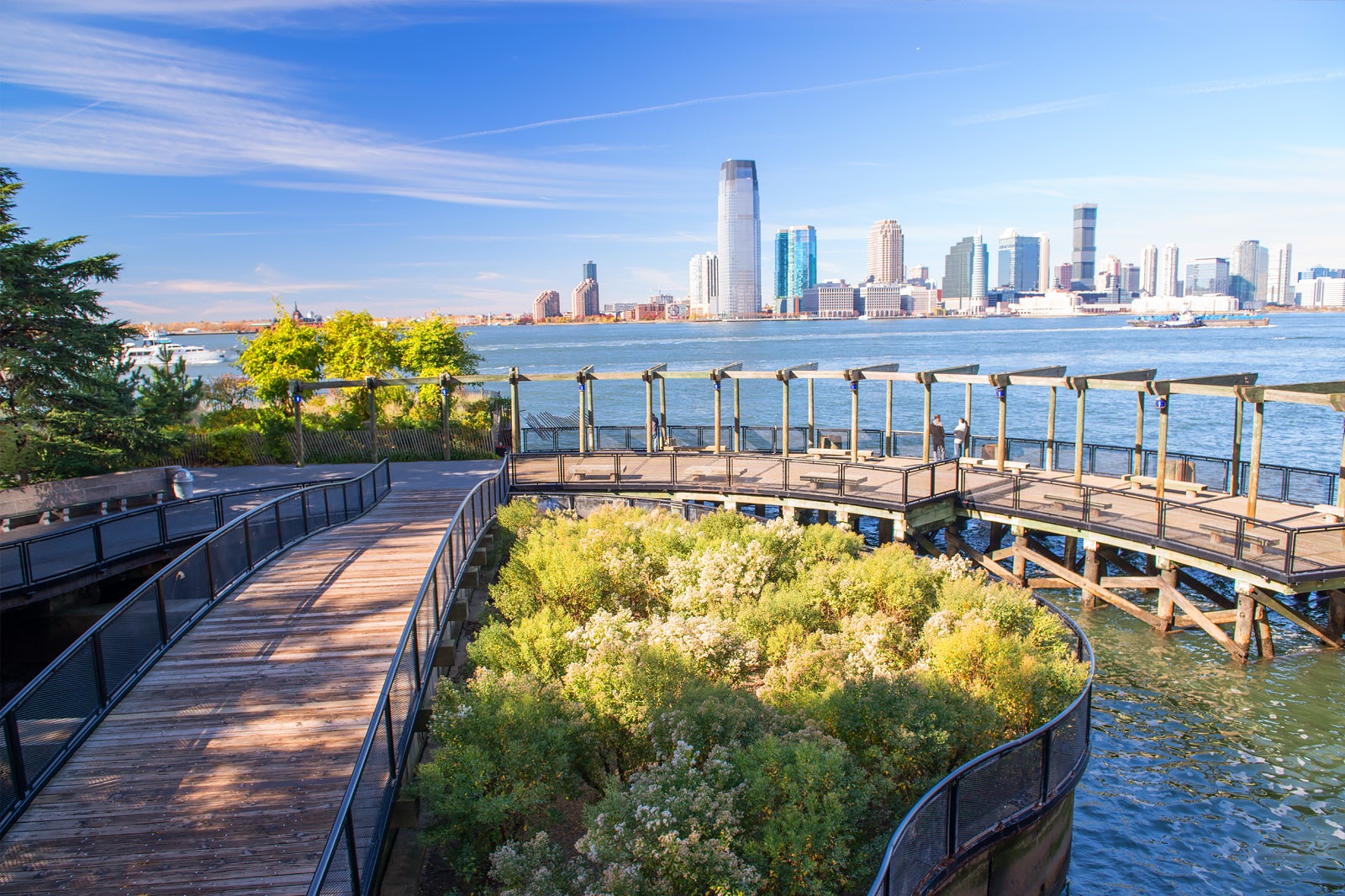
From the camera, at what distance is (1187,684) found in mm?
17062

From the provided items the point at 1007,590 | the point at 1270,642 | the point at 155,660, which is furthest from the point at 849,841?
the point at 1270,642

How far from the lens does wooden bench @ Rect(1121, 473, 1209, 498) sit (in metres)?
21.4

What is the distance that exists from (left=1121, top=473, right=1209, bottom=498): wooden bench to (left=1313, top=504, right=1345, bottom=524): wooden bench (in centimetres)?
250

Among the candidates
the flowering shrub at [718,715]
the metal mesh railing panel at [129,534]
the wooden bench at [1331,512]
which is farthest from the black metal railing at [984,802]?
the metal mesh railing panel at [129,534]

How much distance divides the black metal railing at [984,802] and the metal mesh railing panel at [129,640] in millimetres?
8194

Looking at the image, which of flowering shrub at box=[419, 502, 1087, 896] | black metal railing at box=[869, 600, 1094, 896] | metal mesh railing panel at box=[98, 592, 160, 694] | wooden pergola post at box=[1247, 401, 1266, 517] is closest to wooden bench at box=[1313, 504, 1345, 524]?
wooden pergola post at box=[1247, 401, 1266, 517]

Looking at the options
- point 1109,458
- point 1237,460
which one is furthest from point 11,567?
point 1237,460

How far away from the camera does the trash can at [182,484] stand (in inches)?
845

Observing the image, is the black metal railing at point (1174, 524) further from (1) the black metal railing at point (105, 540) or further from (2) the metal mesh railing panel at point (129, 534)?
(2) the metal mesh railing panel at point (129, 534)

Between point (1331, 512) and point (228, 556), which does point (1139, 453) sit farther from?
point (228, 556)

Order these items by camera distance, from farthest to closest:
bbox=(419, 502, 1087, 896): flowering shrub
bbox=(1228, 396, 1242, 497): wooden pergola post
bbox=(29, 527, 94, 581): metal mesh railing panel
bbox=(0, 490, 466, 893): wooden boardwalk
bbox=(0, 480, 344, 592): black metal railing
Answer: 1. bbox=(1228, 396, 1242, 497): wooden pergola post
2. bbox=(29, 527, 94, 581): metal mesh railing panel
3. bbox=(0, 480, 344, 592): black metal railing
4. bbox=(419, 502, 1087, 896): flowering shrub
5. bbox=(0, 490, 466, 893): wooden boardwalk

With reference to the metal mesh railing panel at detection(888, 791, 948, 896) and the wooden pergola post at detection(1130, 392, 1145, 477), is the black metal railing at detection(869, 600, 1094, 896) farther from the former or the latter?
the wooden pergola post at detection(1130, 392, 1145, 477)

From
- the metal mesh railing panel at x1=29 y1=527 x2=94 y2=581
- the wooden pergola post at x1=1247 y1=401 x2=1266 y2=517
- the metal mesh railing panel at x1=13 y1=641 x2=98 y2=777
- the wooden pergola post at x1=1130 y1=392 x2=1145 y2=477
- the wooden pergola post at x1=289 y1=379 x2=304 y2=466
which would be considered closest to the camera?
the metal mesh railing panel at x1=13 y1=641 x2=98 y2=777

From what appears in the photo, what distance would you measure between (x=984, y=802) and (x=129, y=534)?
15.5 meters
